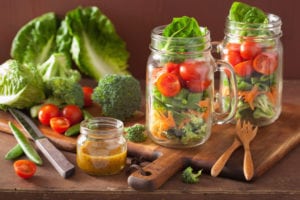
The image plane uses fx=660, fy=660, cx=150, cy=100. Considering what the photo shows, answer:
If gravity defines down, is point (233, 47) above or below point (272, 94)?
above

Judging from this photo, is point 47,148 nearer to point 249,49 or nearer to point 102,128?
point 102,128

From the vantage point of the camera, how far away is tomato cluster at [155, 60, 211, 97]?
187 centimetres

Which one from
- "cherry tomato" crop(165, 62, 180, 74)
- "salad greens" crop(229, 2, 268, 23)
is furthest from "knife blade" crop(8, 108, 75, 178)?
"salad greens" crop(229, 2, 268, 23)

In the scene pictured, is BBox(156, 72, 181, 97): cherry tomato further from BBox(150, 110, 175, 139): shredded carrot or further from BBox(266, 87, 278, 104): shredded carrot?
BBox(266, 87, 278, 104): shredded carrot

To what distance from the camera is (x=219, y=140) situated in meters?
2.01

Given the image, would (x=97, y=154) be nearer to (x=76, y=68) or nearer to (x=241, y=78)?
(x=241, y=78)

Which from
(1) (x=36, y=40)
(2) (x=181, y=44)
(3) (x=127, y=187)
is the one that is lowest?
(3) (x=127, y=187)

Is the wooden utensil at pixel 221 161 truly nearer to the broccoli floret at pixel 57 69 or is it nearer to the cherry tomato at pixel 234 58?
the cherry tomato at pixel 234 58

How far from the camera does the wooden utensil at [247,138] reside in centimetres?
180

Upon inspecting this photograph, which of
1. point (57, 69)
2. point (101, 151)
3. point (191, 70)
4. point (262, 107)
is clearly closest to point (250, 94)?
point (262, 107)

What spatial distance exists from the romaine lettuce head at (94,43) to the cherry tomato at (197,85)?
835mm

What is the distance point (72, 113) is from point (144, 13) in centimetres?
70

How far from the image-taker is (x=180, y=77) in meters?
1.88

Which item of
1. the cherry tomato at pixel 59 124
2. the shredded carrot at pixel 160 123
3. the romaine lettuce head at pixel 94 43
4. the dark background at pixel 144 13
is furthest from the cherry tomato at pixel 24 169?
the dark background at pixel 144 13
